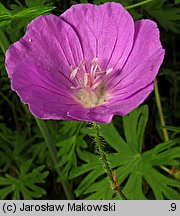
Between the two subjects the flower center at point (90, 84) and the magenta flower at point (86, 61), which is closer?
the magenta flower at point (86, 61)

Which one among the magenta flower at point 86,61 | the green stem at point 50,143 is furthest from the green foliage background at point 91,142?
the magenta flower at point 86,61

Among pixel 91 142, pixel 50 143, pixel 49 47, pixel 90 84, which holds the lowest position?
pixel 91 142

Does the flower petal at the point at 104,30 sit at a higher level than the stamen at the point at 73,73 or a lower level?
higher

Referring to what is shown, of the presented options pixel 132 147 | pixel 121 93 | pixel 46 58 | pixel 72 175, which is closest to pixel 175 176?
pixel 132 147

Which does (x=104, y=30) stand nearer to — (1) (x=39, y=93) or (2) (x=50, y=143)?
(1) (x=39, y=93)

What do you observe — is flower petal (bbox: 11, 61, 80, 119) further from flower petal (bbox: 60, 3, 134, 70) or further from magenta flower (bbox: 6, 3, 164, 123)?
flower petal (bbox: 60, 3, 134, 70)

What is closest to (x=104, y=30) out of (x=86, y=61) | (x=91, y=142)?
(x=86, y=61)

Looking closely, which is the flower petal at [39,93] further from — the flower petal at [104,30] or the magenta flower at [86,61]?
the flower petal at [104,30]

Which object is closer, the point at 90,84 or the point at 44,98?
the point at 44,98
